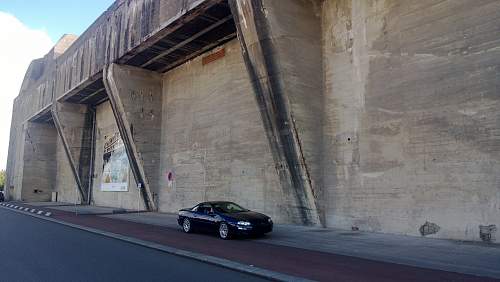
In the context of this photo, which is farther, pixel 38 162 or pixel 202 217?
pixel 38 162

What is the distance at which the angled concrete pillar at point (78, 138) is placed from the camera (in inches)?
1617

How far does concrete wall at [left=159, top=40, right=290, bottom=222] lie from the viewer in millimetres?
20953

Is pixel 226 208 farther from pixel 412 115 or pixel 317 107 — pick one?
pixel 412 115

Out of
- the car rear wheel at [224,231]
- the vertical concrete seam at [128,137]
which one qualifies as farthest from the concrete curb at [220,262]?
the vertical concrete seam at [128,137]

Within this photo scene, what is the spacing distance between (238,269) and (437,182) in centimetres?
825

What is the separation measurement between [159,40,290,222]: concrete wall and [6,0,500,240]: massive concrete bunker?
4.1 inches

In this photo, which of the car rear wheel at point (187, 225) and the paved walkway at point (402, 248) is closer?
the paved walkway at point (402, 248)

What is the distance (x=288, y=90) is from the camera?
667 inches

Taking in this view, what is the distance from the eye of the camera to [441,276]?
7.66 m

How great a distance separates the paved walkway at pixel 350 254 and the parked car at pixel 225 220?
336mm

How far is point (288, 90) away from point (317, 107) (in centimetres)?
165

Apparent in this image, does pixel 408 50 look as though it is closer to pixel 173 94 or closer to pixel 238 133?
pixel 238 133

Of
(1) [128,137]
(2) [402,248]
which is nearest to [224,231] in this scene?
(2) [402,248]

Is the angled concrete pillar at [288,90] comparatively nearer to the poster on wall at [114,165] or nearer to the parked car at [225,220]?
the parked car at [225,220]
